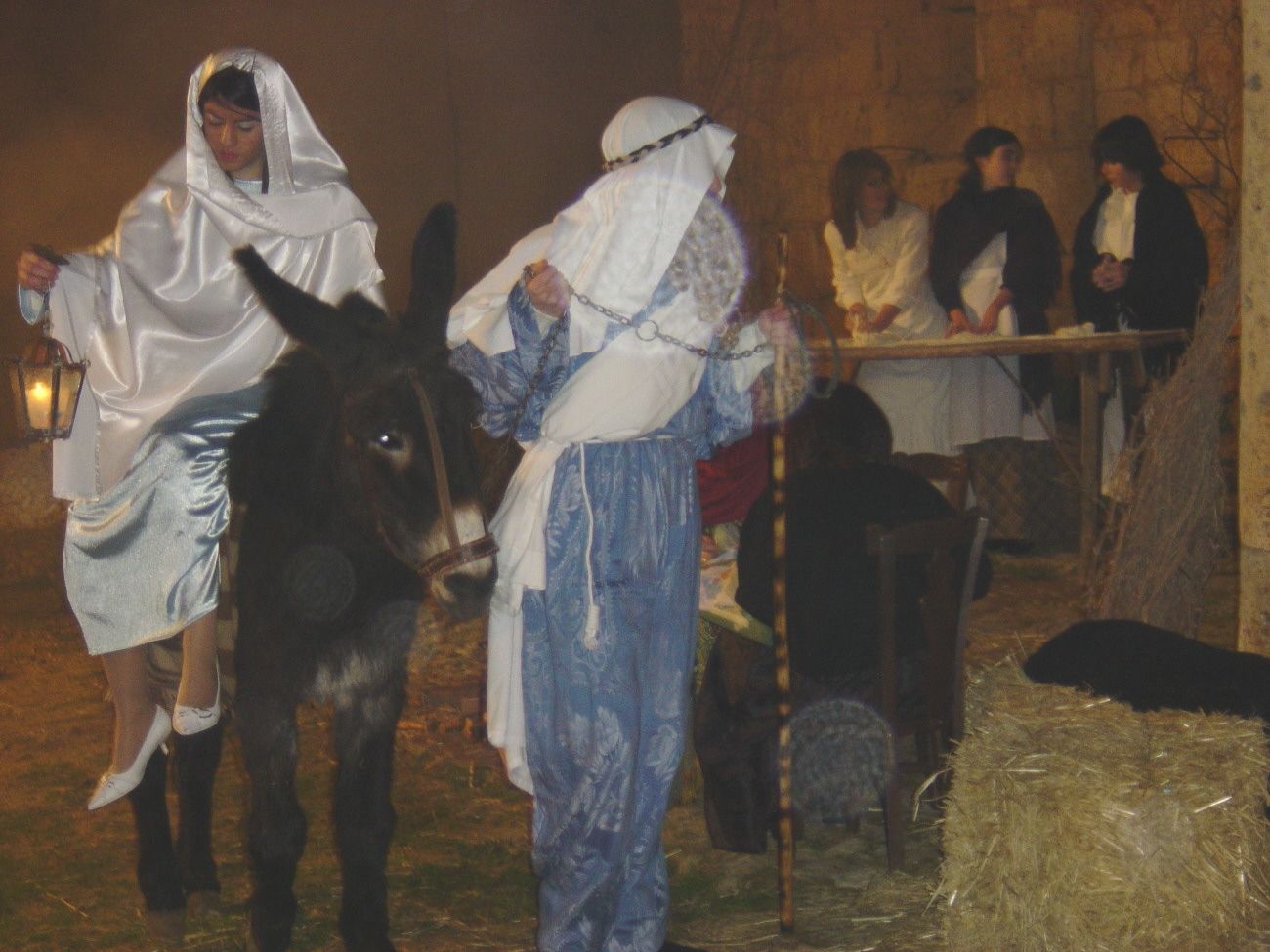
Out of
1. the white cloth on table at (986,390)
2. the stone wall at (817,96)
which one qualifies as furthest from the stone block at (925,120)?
the white cloth on table at (986,390)

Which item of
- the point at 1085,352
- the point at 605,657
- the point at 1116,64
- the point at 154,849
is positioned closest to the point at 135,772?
the point at 154,849

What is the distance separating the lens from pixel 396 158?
1173 cm

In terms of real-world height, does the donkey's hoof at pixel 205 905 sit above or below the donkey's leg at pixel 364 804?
below

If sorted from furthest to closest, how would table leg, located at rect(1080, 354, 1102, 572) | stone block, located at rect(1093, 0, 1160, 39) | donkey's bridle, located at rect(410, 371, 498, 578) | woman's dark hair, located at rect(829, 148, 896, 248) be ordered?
stone block, located at rect(1093, 0, 1160, 39)
woman's dark hair, located at rect(829, 148, 896, 248)
table leg, located at rect(1080, 354, 1102, 572)
donkey's bridle, located at rect(410, 371, 498, 578)

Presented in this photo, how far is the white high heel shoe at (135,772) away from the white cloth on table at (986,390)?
5.81m

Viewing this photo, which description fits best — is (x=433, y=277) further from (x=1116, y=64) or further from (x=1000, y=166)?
(x=1116, y=64)

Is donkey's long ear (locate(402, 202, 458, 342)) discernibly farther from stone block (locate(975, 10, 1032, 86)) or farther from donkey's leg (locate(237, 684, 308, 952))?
stone block (locate(975, 10, 1032, 86))

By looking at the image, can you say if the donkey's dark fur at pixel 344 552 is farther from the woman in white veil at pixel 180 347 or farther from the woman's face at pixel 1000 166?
the woman's face at pixel 1000 166

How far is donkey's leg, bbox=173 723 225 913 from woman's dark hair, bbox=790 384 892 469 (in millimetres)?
2097

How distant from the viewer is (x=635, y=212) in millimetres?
3619

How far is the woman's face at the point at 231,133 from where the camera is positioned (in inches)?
173

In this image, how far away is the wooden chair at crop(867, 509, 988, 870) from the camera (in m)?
4.55

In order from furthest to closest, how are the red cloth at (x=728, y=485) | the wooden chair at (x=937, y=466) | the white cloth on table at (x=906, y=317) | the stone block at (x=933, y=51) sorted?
the stone block at (x=933, y=51) → the white cloth on table at (x=906, y=317) → the wooden chair at (x=937, y=466) → the red cloth at (x=728, y=485)

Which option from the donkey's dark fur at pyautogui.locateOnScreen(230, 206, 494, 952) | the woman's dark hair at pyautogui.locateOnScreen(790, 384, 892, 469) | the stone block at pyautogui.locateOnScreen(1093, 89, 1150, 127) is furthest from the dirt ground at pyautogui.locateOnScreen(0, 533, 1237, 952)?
the stone block at pyautogui.locateOnScreen(1093, 89, 1150, 127)
